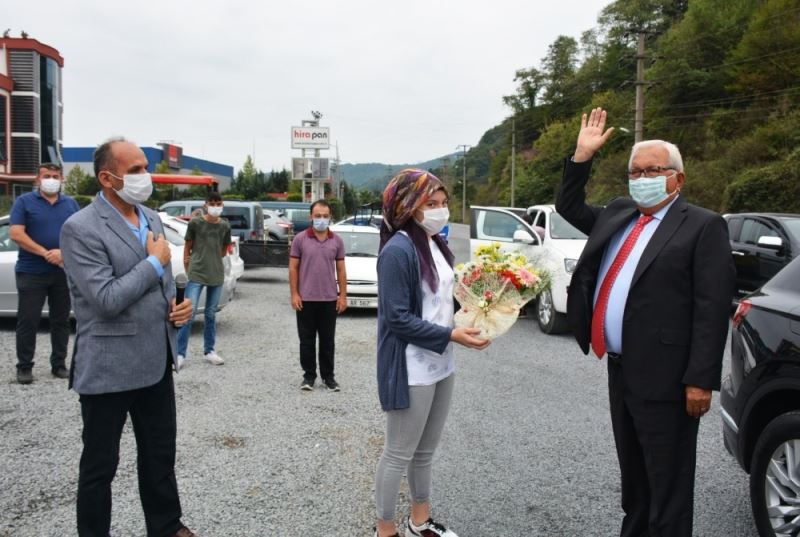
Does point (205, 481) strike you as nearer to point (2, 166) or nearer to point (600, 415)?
point (600, 415)

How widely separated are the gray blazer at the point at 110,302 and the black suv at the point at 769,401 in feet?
9.93

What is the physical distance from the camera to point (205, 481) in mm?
3959

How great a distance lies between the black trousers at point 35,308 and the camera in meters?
6.04

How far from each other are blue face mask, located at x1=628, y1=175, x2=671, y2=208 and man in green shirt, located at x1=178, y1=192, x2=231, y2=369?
553 cm

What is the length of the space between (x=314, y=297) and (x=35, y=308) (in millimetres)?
2758

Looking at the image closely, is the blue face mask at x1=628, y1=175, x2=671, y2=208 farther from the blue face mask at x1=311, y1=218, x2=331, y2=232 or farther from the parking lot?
the blue face mask at x1=311, y1=218, x2=331, y2=232

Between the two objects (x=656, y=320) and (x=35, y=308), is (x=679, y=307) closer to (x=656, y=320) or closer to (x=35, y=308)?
(x=656, y=320)

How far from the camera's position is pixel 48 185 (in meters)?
6.00

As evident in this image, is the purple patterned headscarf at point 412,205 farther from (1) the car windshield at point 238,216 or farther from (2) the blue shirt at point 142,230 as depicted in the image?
(1) the car windshield at point 238,216

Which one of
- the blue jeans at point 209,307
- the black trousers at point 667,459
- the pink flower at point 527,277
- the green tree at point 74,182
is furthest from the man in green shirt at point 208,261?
the green tree at point 74,182

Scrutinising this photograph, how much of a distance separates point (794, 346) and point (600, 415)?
2.66m

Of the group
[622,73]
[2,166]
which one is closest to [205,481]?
[2,166]

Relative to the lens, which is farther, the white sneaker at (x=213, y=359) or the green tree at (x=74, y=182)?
the green tree at (x=74, y=182)

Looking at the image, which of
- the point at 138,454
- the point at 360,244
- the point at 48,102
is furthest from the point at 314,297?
the point at 48,102
